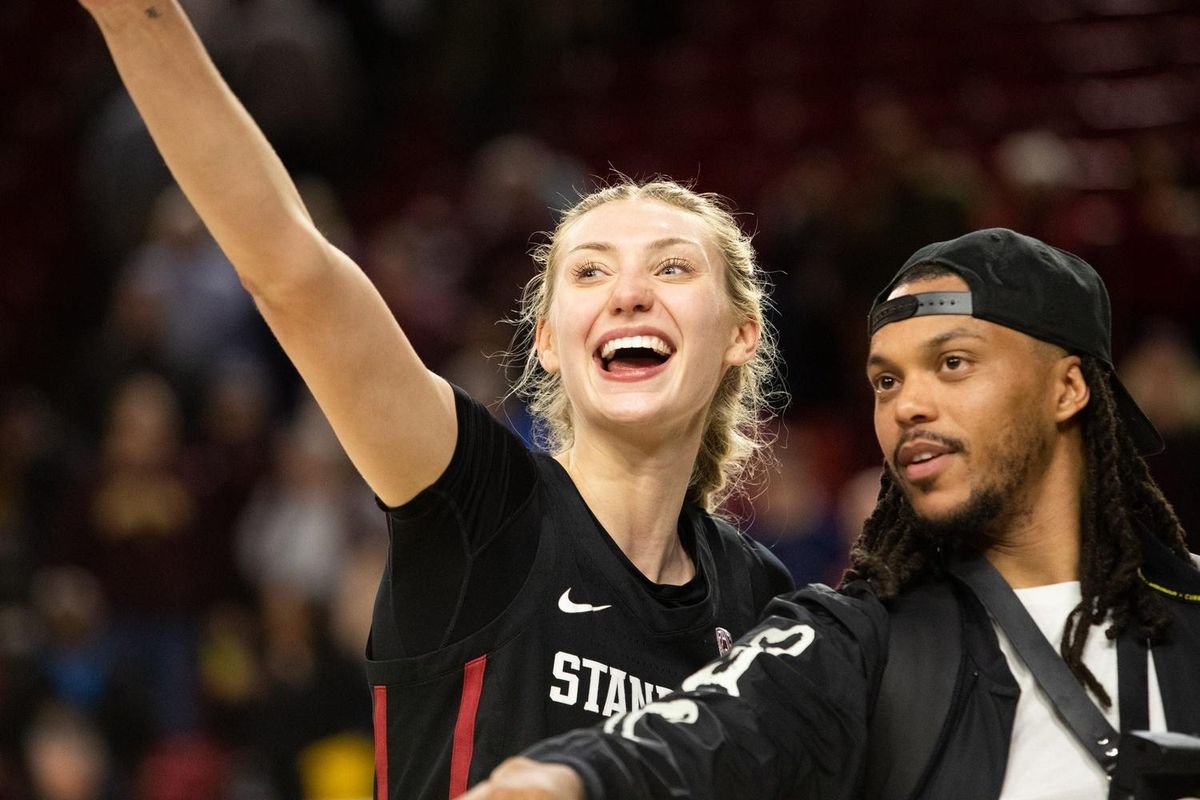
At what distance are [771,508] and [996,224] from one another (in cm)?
154

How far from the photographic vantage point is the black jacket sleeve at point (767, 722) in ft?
7.21

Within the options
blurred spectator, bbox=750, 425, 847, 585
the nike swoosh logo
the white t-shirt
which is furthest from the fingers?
blurred spectator, bbox=750, 425, 847, 585

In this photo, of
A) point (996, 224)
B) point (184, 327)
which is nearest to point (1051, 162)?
point (996, 224)

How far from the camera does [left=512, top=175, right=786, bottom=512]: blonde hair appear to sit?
320cm

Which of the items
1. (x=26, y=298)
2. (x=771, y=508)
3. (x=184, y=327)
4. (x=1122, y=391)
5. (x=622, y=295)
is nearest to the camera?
(x=1122, y=391)

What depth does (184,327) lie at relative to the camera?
794cm

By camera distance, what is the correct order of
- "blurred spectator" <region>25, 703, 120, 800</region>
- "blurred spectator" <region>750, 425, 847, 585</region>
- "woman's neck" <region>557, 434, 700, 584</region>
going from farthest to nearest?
"blurred spectator" <region>25, 703, 120, 800</region> < "blurred spectator" <region>750, 425, 847, 585</region> < "woman's neck" <region>557, 434, 700, 584</region>

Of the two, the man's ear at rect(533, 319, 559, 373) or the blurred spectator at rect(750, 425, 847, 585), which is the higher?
the blurred spectator at rect(750, 425, 847, 585)

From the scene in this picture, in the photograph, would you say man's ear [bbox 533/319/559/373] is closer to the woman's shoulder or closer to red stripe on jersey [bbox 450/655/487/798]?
the woman's shoulder

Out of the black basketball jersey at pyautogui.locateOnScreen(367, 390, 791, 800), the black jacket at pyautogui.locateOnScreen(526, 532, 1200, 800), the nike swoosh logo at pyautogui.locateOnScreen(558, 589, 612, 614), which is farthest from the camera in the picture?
the nike swoosh logo at pyautogui.locateOnScreen(558, 589, 612, 614)

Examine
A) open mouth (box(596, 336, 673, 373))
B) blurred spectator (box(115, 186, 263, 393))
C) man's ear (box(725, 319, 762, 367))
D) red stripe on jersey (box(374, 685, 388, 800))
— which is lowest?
red stripe on jersey (box(374, 685, 388, 800))

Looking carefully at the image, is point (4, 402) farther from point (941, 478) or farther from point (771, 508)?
point (941, 478)

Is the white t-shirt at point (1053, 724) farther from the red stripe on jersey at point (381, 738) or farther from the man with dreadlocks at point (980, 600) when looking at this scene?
the red stripe on jersey at point (381, 738)

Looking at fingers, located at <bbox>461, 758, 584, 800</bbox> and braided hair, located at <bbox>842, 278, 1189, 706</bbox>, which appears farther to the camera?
braided hair, located at <bbox>842, 278, 1189, 706</bbox>
